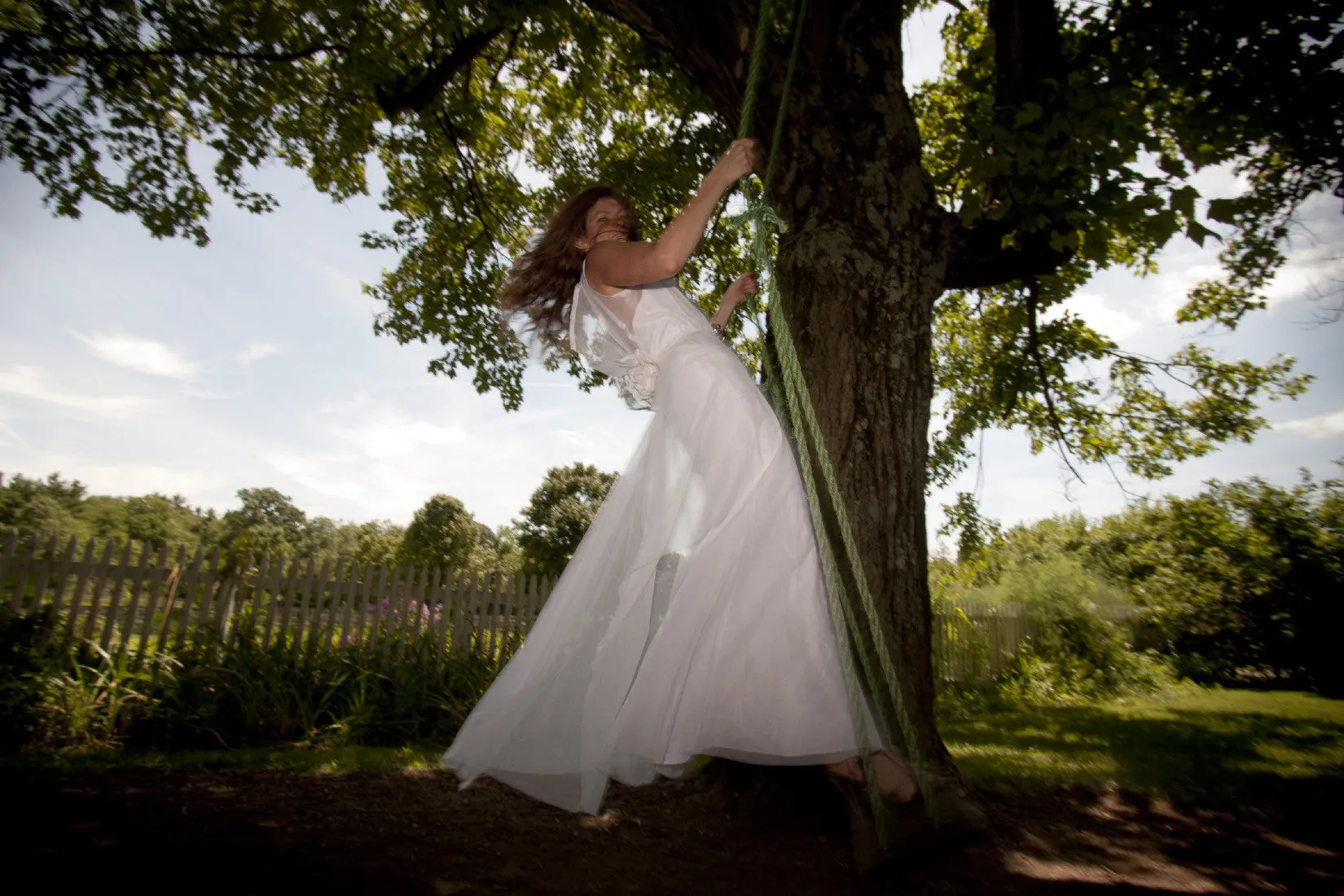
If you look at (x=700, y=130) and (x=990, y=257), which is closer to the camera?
(x=990, y=257)

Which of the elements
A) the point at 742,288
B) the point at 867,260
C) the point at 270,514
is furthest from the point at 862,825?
the point at 270,514

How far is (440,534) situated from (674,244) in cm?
3668

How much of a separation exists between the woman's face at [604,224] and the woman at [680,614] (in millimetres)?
210

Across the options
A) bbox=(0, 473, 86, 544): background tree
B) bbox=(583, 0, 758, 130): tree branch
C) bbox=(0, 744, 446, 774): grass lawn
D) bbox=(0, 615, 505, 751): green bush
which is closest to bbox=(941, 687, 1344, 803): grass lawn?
bbox=(0, 744, 446, 774): grass lawn

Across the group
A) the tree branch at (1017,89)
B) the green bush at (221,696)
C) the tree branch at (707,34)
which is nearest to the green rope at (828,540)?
the tree branch at (707,34)

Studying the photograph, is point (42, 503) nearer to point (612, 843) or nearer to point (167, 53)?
point (167, 53)

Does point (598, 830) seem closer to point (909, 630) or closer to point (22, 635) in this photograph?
point (909, 630)

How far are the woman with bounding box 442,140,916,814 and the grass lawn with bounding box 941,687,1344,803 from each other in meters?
2.40

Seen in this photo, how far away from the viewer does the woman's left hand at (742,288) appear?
2.54 m

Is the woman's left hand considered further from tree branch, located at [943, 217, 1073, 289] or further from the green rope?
tree branch, located at [943, 217, 1073, 289]

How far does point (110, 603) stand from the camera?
16.4ft

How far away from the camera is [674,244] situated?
6.15 ft

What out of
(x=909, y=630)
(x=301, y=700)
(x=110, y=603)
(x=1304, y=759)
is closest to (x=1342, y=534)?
(x=1304, y=759)

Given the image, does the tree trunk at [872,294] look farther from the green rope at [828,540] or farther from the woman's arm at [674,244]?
the woman's arm at [674,244]
